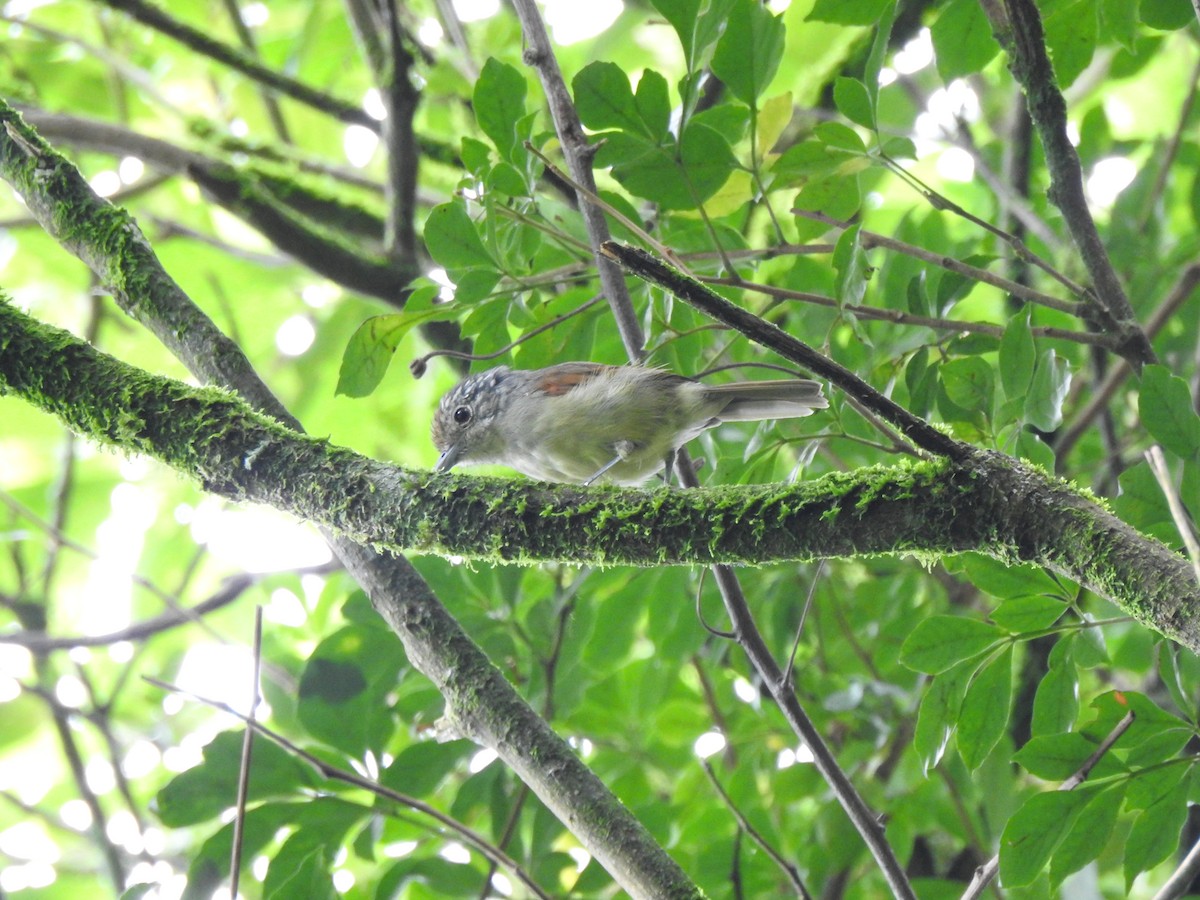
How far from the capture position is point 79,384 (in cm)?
224

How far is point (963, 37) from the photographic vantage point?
3031 mm

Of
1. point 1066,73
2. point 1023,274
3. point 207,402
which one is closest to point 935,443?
point 207,402

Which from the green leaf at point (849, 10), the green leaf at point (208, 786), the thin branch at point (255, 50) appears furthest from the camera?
the thin branch at point (255, 50)

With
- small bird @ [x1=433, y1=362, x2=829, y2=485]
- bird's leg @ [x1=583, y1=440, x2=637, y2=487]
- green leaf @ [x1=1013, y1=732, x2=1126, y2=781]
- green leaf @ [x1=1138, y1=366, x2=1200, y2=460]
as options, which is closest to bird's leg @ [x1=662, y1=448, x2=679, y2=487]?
small bird @ [x1=433, y1=362, x2=829, y2=485]

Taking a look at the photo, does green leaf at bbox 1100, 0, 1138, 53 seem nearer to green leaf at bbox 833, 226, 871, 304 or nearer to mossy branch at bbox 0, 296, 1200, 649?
green leaf at bbox 833, 226, 871, 304

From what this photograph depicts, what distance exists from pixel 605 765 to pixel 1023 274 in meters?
2.74

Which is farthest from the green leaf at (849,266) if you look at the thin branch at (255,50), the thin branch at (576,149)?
the thin branch at (255,50)

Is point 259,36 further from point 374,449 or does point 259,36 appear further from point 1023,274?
point 1023,274

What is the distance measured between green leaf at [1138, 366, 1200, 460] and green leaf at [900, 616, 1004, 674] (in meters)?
0.53

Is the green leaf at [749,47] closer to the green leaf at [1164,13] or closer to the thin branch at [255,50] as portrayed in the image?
the green leaf at [1164,13]

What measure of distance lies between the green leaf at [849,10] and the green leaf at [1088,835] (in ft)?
6.26

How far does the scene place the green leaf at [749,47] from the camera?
255 cm

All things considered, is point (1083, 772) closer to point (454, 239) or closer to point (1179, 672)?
point (1179, 672)

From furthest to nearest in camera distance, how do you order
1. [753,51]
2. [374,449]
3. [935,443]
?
[374,449], [753,51], [935,443]
